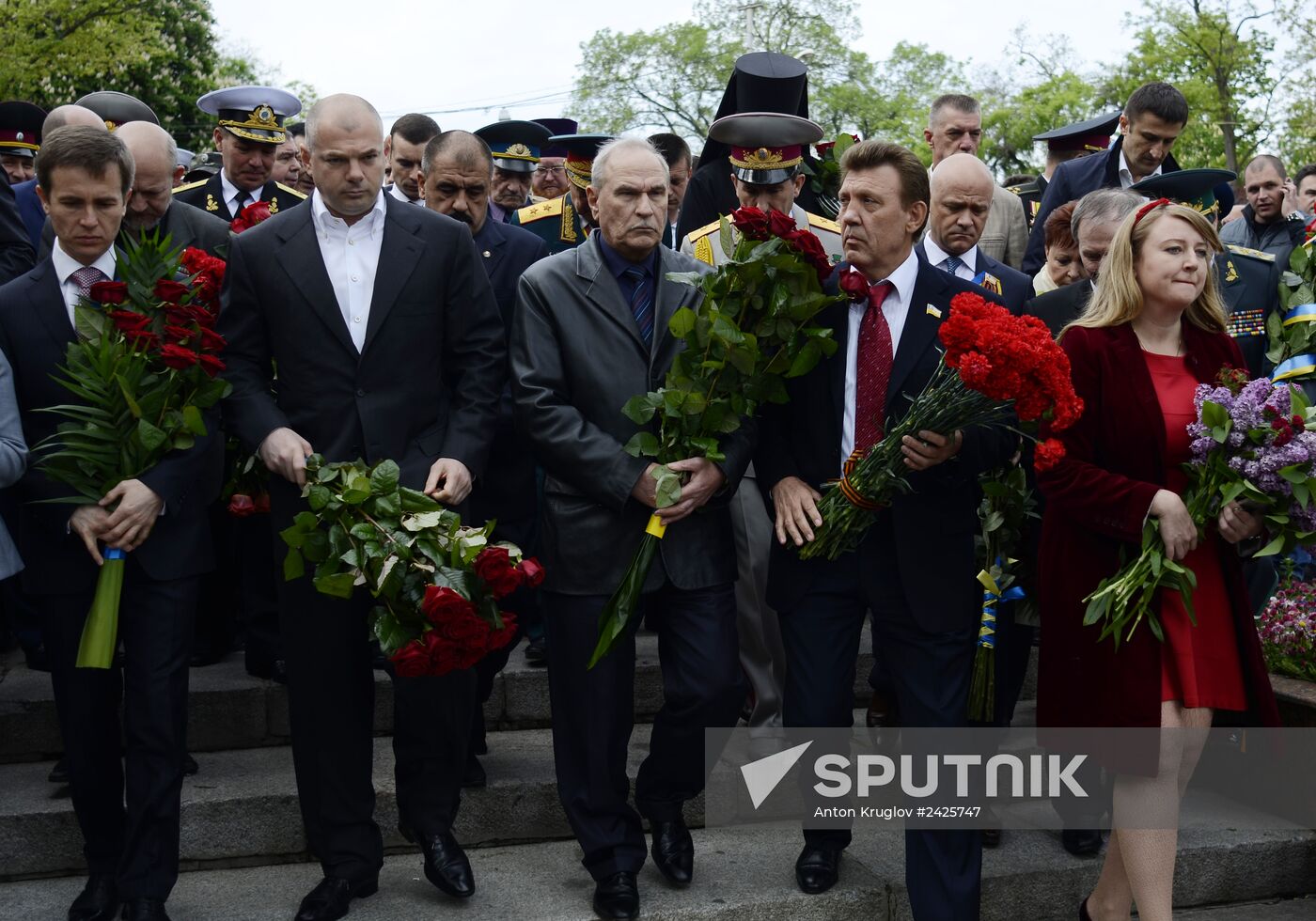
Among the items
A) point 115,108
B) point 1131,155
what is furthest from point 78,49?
point 1131,155

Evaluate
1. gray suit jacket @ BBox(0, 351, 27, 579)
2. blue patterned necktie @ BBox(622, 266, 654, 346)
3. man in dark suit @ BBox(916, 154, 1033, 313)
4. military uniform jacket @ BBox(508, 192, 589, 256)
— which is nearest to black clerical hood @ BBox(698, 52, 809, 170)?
military uniform jacket @ BBox(508, 192, 589, 256)

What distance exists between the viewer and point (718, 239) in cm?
639

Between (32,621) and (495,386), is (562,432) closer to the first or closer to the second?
(495,386)

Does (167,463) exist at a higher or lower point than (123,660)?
higher

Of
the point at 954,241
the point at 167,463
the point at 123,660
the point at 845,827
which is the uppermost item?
the point at 954,241

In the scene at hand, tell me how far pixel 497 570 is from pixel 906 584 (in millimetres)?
1281

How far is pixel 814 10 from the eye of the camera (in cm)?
5228

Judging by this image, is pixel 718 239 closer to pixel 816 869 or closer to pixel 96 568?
pixel 816 869

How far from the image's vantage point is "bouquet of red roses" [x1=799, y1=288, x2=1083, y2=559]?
13.1 feet

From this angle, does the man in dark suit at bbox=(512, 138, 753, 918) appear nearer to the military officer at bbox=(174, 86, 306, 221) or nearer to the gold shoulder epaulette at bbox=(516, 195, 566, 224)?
the gold shoulder epaulette at bbox=(516, 195, 566, 224)

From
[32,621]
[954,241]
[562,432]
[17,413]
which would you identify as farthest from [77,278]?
[954,241]

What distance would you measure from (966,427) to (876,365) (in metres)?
0.37

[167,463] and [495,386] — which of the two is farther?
[495,386]

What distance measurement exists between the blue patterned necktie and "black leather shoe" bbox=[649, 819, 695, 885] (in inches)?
63.5
